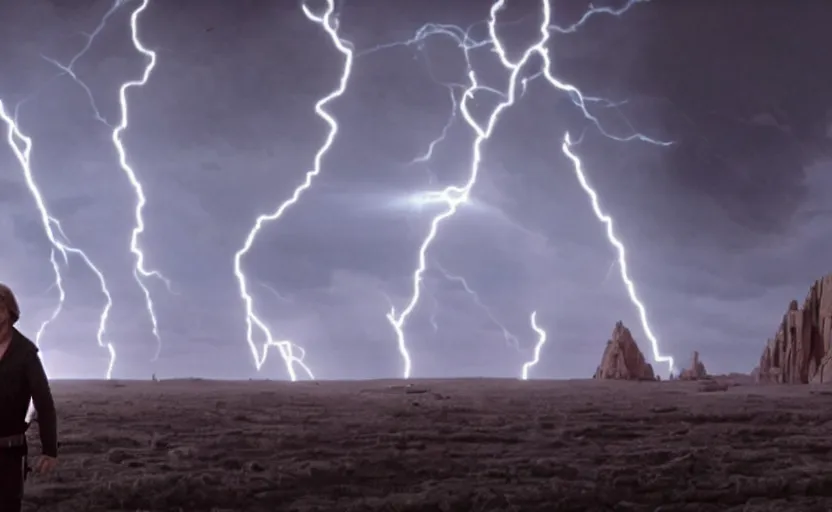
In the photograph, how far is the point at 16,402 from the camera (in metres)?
4.64

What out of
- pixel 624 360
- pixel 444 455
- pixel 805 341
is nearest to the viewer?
pixel 444 455

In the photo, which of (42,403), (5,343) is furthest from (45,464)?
(5,343)

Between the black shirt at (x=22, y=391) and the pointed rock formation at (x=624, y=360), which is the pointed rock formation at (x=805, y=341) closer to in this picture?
the pointed rock formation at (x=624, y=360)

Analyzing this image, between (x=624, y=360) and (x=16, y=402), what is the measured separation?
801 inches

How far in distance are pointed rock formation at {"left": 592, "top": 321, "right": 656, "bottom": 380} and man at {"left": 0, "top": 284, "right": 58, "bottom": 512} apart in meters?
20.1

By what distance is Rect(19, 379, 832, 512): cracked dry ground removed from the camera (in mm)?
6664

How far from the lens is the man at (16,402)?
461 cm

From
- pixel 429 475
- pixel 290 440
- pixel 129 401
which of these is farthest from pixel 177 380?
pixel 429 475

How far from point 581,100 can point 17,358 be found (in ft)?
72.7

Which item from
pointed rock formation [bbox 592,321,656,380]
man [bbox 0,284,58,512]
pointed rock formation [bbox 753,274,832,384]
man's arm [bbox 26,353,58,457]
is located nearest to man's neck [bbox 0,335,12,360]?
man [bbox 0,284,58,512]

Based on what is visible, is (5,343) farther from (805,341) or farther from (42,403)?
(805,341)

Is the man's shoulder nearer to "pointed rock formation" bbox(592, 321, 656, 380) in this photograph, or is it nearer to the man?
the man

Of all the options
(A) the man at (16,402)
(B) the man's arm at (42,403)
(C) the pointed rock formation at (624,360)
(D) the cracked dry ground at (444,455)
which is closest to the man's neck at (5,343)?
(A) the man at (16,402)

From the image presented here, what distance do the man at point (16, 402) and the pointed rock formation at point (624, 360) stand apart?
20.1 m
